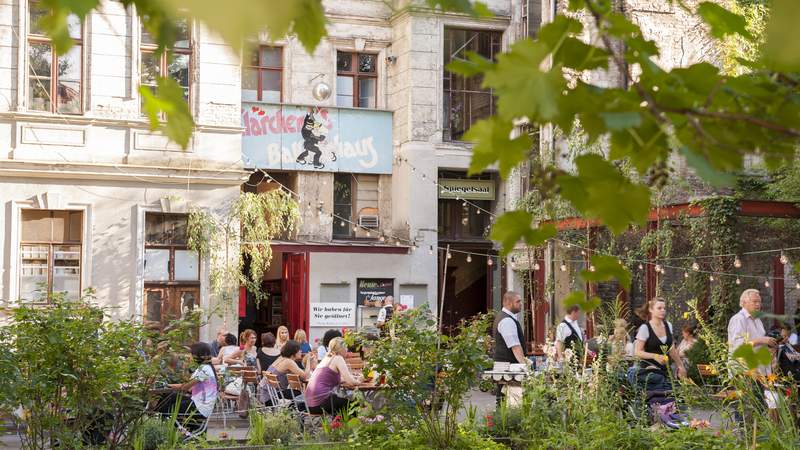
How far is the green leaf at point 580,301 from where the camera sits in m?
2.68

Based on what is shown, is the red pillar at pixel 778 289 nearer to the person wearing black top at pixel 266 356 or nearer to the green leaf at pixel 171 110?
the person wearing black top at pixel 266 356

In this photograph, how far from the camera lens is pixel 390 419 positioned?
31.7 feet

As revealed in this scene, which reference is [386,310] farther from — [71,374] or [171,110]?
[171,110]

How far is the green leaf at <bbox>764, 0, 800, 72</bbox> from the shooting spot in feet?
6.12

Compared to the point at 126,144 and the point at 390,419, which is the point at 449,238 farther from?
the point at 390,419

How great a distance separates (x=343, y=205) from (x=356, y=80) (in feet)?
9.04

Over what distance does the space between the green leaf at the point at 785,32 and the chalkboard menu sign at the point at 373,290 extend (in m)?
22.7

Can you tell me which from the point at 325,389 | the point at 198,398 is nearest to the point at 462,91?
the point at 325,389

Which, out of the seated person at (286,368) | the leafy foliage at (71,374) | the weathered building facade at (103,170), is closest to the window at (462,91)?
the weathered building facade at (103,170)

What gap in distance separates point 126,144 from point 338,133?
16.8 feet

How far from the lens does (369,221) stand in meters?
25.5

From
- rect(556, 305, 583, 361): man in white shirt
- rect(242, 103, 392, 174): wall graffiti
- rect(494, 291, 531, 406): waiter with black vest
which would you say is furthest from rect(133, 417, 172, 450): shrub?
rect(242, 103, 392, 174): wall graffiti

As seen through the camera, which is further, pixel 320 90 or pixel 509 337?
pixel 320 90

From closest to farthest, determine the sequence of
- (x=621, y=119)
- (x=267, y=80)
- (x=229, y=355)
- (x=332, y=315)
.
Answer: (x=621, y=119) < (x=229, y=355) < (x=332, y=315) < (x=267, y=80)
